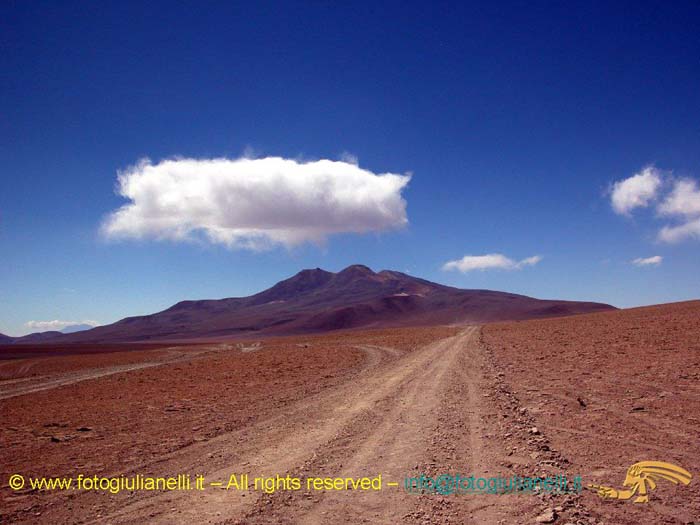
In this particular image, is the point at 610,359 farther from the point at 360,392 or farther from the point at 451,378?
the point at 360,392

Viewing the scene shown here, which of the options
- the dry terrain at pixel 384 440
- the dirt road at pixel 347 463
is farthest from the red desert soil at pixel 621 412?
the dirt road at pixel 347 463

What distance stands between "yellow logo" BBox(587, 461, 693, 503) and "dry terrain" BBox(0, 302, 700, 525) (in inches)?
5.1

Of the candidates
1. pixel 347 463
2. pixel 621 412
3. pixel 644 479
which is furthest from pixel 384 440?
pixel 621 412

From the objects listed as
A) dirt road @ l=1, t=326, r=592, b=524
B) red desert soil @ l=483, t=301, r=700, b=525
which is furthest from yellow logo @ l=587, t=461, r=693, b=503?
dirt road @ l=1, t=326, r=592, b=524

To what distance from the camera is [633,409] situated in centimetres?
912

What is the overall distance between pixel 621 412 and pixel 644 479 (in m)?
3.78

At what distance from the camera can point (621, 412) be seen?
8.94 metres

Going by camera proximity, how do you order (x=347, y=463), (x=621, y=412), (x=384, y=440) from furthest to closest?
(x=621, y=412), (x=384, y=440), (x=347, y=463)

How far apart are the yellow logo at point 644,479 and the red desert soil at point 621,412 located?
0.10 metres

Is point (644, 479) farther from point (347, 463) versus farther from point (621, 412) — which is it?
point (347, 463)

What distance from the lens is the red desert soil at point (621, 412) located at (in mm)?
5051

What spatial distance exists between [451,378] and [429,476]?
9.68 meters

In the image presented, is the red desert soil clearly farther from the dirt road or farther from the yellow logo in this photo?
the dirt road

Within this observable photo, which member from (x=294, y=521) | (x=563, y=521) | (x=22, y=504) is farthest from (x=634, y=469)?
(x=22, y=504)
